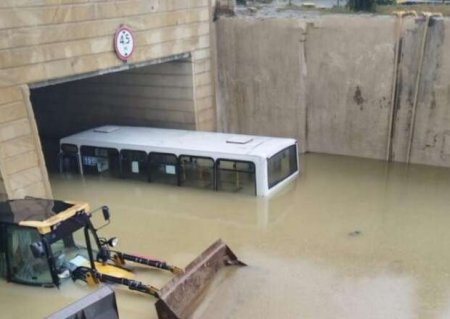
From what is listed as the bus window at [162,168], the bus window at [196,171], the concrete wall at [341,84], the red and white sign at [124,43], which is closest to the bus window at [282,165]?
the bus window at [196,171]

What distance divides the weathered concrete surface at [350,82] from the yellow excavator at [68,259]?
284 inches

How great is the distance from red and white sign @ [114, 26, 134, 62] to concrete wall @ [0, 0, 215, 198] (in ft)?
0.41

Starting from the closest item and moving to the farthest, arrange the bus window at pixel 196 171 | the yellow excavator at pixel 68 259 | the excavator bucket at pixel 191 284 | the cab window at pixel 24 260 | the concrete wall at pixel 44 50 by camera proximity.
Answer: the excavator bucket at pixel 191 284
the yellow excavator at pixel 68 259
the cab window at pixel 24 260
the concrete wall at pixel 44 50
the bus window at pixel 196 171

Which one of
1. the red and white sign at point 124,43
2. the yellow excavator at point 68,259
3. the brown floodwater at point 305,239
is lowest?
the brown floodwater at point 305,239

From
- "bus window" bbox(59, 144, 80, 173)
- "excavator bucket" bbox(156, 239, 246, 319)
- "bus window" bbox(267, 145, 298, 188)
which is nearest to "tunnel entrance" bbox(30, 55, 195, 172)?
"bus window" bbox(59, 144, 80, 173)

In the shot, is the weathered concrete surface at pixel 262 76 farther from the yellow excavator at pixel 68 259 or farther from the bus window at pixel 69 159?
the yellow excavator at pixel 68 259

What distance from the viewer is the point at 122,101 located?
15.7 metres

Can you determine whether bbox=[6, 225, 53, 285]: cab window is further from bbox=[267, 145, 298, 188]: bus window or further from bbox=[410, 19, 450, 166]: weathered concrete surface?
bbox=[410, 19, 450, 166]: weathered concrete surface

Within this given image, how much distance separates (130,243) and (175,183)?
9.31 feet

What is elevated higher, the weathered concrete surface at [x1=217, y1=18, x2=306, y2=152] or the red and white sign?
the red and white sign

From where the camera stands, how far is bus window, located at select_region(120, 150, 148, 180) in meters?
12.9

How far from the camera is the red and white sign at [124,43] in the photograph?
1185 cm

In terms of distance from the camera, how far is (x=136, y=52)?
41.0 ft

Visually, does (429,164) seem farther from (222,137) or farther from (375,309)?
(375,309)
